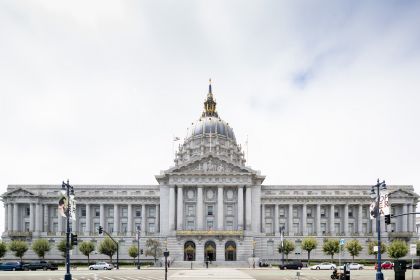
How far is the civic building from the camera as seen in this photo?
12412 cm

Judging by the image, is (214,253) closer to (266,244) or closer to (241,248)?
(241,248)

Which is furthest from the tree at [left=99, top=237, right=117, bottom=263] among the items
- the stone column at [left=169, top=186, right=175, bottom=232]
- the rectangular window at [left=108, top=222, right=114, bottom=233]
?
the rectangular window at [left=108, top=222, right=114, bottom=233]

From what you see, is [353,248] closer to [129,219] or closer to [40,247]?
[129,219]

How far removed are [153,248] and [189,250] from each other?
9.21 metres

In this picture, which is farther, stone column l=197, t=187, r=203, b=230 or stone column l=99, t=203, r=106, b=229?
stone column l=99, t=203, r=106, b=229

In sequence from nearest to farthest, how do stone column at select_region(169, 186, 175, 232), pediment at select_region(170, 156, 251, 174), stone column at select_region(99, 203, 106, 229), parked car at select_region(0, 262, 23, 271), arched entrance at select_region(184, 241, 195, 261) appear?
parked car at select_region(0, 262, 23, 271) → arched entrance at select_region(184, 241, 195, 261) → stone column at select_region(169, 186, 175, 232) → pediment at select_region(170, 156, 251, 174) → stone column at select_region(99, 203, 106, 229)

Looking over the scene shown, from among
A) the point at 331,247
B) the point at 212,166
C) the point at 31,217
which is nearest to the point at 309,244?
the point at 331,247

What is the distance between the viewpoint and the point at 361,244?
423 ft

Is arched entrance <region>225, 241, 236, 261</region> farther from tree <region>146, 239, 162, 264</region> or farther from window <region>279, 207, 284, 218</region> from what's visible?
window <region>279, 207, 284, 218</region>

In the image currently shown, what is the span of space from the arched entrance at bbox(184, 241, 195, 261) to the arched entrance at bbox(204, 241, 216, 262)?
2950 mm

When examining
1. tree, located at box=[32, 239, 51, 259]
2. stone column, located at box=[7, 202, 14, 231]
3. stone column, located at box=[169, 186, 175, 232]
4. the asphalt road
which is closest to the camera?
the asphalt road

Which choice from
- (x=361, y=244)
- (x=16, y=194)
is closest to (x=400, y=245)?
(x=361, y=244)

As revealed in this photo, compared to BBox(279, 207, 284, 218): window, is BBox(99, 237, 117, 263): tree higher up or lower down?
lower down

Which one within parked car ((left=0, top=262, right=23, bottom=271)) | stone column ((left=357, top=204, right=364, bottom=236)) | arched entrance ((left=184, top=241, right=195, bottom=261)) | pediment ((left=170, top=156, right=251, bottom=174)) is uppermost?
pediment ((left=170, top=156, right=251, bottom=174))
